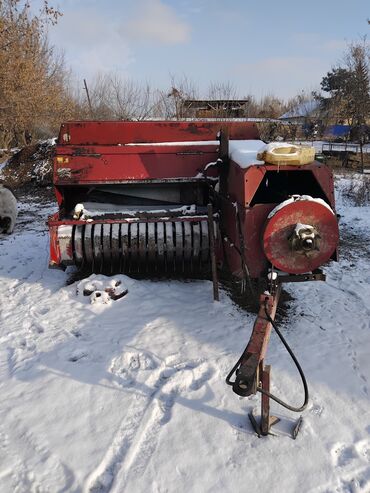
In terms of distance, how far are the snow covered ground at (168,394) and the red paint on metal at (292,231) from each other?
0.81m

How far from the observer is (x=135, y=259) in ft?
15.5

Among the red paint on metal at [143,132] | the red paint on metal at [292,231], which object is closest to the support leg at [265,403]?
the red paint on metal at [292,231]

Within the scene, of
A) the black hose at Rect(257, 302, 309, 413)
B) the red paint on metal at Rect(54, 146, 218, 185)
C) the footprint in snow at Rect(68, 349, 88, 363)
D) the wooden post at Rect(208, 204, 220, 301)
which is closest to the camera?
the black hose at Rect(257, 302, 309, 413)

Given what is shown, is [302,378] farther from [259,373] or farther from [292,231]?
Result: [292,231]

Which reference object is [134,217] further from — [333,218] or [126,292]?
[333,218]

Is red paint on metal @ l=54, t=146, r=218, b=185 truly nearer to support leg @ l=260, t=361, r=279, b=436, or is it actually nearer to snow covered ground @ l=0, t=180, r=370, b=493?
snow covered ground @ l=0, t=180, r=370, b=493

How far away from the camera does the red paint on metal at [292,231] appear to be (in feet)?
9.56

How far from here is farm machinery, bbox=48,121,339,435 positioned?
3314mm

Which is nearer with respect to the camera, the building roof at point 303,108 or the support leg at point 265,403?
the support leg at point 265,403

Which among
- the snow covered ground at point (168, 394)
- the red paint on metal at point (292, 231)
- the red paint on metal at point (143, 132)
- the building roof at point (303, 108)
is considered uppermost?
the building roof at point (303, 108)

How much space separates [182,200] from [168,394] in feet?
9.78

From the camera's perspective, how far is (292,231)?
295cm

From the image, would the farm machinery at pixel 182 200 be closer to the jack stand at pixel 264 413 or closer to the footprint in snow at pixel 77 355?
the jack stand at pixel 264 413

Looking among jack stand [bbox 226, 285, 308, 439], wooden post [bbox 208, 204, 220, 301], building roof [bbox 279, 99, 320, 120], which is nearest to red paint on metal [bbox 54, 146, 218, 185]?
wooden post [bbox 208, 204, 220, 301]
